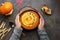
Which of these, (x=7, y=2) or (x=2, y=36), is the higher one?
(x=7, y=2)

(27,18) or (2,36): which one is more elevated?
(27,18)

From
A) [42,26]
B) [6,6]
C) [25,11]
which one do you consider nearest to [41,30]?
[42,26]

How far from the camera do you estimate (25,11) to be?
3.58ft

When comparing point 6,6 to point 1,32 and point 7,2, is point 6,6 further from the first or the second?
point 1,32

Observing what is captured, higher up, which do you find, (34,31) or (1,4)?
(1,4)

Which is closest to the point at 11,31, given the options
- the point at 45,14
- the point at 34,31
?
the point at 34,31

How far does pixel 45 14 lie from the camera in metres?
1.12

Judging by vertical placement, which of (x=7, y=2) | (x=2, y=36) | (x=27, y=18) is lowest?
(x=2, y=36)

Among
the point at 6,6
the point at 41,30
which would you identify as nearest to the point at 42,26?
the point at 41,30

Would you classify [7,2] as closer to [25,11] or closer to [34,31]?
[25,11]

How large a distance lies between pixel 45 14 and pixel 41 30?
0.13 meters

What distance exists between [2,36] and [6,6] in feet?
0.62

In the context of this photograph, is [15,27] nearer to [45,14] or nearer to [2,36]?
[2,36]

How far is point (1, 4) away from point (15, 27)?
190 millimetres
